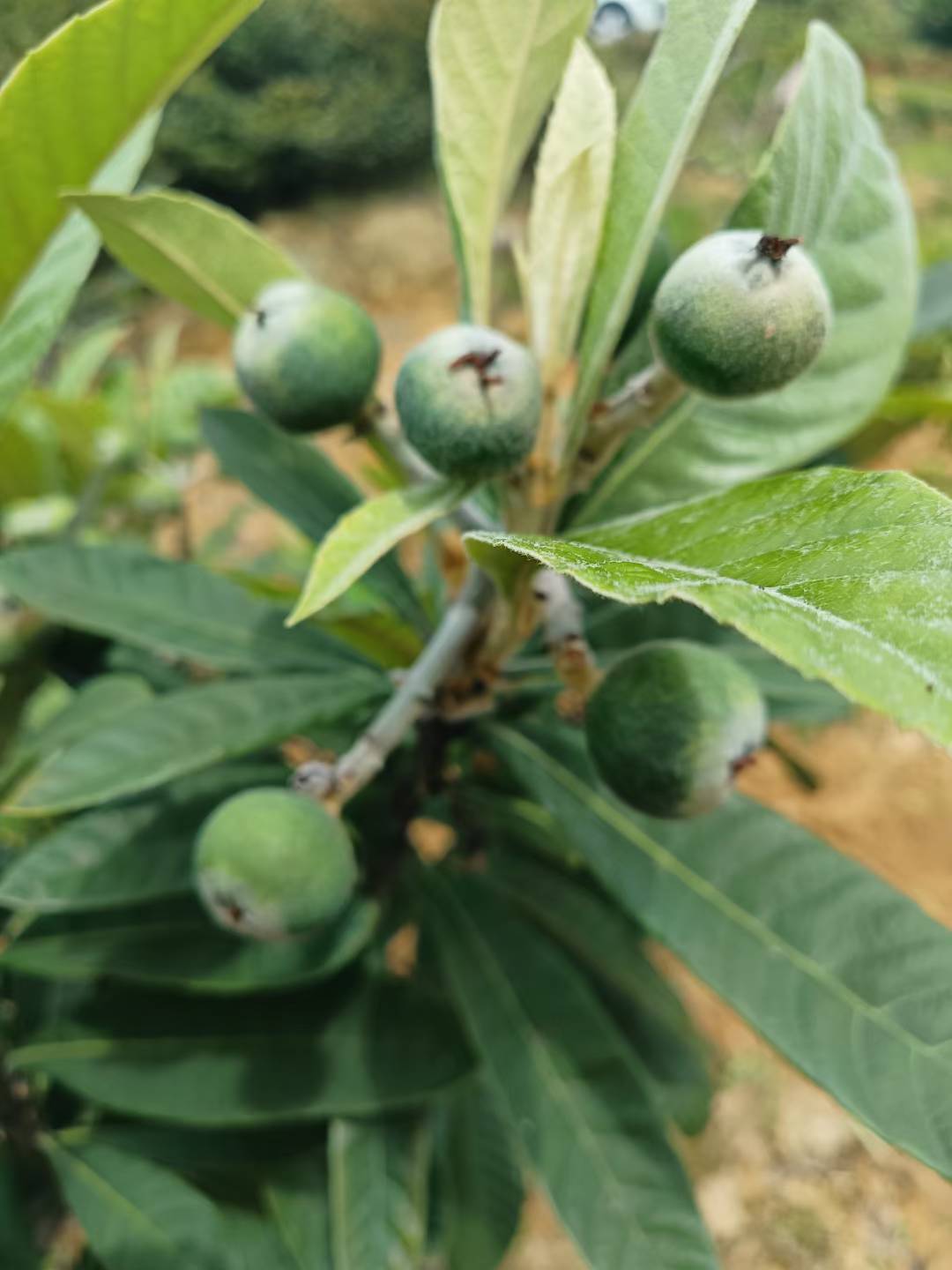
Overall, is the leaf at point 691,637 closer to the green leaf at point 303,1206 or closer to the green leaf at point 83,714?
the green leaf at point 83,714

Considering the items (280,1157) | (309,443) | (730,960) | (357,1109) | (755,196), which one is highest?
(755,196)

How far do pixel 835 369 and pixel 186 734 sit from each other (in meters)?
0.58

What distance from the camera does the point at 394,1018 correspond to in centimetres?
102

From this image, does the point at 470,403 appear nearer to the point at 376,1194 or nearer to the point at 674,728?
the point at 674,728

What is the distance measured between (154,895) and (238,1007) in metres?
0.25

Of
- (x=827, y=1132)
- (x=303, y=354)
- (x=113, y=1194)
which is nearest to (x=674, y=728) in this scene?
(x=303, y=354)

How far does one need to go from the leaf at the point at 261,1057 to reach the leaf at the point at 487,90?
2.36ft

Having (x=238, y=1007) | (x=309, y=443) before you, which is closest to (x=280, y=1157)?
Answer: (x=238, y=1007)

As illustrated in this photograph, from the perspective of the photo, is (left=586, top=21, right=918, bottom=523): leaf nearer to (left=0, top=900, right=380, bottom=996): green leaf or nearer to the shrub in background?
the shrub in background

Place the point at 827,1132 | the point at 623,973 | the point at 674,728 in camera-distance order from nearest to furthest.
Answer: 1. the point at 674,728
2. the point at 623,973
3. the point at 827,1132

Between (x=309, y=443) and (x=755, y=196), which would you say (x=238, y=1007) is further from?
(x=755, y=196)

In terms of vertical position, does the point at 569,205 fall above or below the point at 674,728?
above

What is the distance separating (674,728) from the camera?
623 millimetres

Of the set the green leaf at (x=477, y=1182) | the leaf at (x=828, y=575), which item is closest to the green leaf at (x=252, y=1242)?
the green leaf at (x=477, y=1182)
